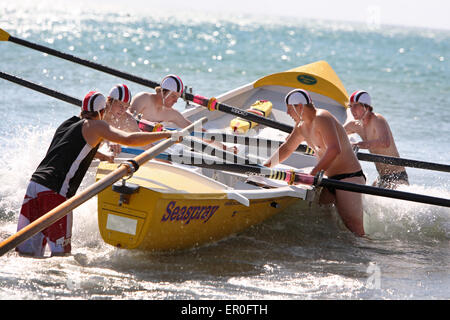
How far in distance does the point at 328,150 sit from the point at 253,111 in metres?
2.79

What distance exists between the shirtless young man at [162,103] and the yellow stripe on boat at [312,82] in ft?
8.42

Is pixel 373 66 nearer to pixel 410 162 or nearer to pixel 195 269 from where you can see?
pixel 410 162

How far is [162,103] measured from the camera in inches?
306

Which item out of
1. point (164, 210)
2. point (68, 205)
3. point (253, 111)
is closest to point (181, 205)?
point (164, 210)

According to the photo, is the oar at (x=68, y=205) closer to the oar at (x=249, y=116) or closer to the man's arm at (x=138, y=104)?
the man's arm at (x=138, y=104)

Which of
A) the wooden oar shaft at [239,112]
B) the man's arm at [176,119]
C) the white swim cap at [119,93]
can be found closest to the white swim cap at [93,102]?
the white swim cap at [119,93]

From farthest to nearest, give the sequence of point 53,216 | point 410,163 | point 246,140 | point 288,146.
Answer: point 246,140 < point 410,163 < point 288,146 < point 53,216

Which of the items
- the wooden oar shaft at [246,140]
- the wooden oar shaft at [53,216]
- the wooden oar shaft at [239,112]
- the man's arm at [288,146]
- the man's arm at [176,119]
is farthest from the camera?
the man's arm at [176,119]

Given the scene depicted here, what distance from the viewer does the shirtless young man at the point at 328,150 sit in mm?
6102

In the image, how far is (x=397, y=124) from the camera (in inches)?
554

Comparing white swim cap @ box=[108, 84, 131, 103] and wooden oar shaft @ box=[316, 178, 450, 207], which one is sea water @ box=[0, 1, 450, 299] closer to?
Answer: wooden oar shaft @ box=[316, 178, 450, 207]

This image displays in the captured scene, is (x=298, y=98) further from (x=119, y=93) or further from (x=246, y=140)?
(x=119, y=93)

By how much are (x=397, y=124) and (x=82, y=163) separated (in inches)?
402

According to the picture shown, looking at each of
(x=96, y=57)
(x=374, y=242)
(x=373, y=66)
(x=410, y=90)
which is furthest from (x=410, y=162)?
(x=373, y=66)
